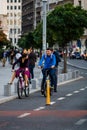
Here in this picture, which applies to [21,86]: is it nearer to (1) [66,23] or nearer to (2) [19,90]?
(2) [19,90]

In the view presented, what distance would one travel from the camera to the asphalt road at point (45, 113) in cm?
1466

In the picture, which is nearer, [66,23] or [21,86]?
[21,86]

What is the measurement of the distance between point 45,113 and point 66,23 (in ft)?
85.4

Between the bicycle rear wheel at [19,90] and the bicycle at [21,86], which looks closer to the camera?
the bicycle rear wheel at [19,90]

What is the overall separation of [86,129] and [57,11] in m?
30.3

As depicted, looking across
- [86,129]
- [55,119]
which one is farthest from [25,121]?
[86,129]

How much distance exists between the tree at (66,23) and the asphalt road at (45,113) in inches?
740

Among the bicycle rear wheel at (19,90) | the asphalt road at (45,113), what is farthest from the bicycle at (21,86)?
the asphalt road at (45,113)

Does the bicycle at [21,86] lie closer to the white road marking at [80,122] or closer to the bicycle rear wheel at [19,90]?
the bicycle rear wheel at [19,90]

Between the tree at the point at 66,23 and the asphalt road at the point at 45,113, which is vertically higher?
the tree at the point at 66,23

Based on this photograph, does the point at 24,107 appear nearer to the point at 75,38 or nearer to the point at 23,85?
the point at 23,85

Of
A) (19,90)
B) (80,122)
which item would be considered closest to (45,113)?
(80,122)

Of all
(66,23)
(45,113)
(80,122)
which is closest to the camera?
(80,122)

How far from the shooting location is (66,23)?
43.3m
